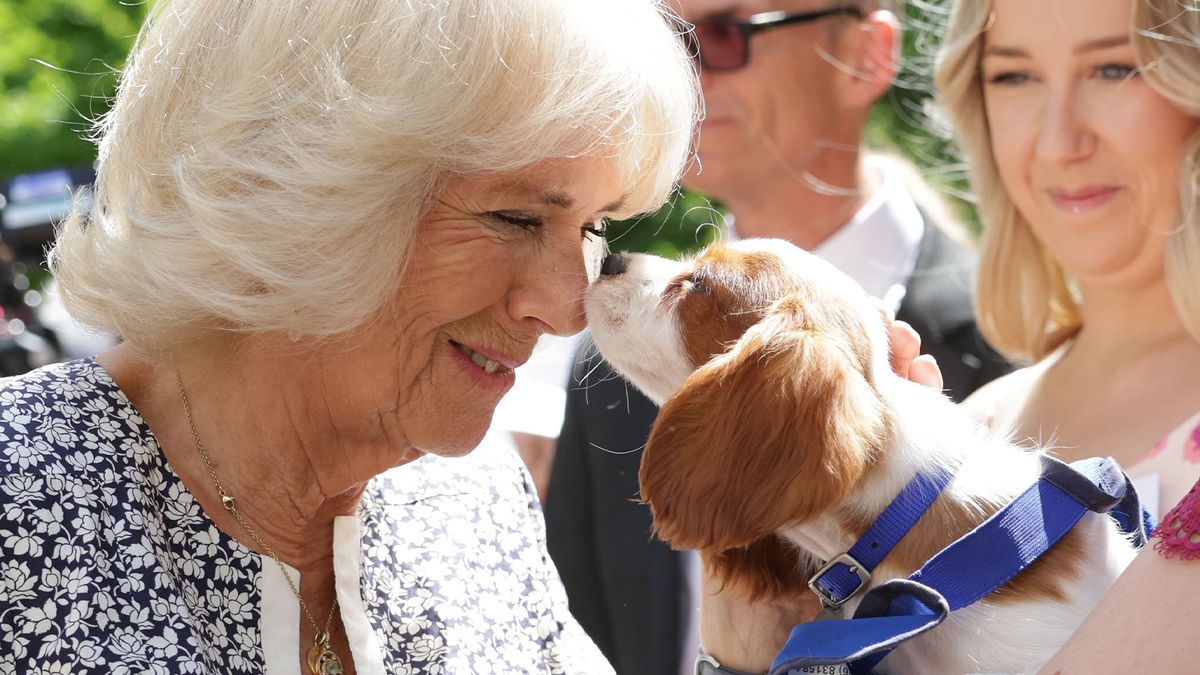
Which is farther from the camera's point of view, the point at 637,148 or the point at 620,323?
the point at 620,323

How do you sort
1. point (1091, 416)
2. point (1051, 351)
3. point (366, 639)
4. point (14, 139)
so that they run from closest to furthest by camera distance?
point (366, 639) < point (1091, 416) < point (1051, 351) < point (14, 139)

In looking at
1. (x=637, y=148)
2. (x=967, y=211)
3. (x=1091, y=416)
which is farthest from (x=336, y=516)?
(x=967, y=211)

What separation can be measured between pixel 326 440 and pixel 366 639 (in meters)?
0.36

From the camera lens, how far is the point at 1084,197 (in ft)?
9.37

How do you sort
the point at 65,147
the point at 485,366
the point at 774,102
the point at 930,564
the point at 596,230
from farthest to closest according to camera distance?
the point at 65,147 → the point at 774,102 → the point at 596,230 → the point at 485,366 → the point at 930,564

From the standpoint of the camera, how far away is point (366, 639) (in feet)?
7.08

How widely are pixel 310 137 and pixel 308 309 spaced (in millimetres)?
289

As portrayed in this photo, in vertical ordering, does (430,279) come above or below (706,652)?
above

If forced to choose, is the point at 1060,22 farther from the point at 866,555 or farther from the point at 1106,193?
the point at 866,555

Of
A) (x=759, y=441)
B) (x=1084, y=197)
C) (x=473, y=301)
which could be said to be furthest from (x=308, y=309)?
(x=1084, y=197)

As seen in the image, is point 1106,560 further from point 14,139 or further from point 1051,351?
point 14,139

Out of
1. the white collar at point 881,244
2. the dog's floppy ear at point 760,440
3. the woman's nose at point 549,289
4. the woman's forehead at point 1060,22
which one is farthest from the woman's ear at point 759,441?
the white collar at point 881,244

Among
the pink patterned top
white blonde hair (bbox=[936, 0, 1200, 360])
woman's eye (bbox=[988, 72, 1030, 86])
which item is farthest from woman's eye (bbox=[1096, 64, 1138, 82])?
the pink patterned top

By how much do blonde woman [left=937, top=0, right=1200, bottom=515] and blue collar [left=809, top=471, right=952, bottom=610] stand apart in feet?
2.61
